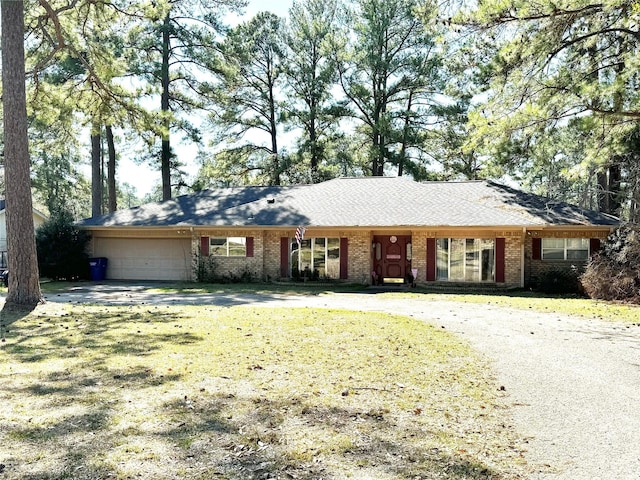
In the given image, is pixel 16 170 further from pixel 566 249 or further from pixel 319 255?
pixel 566 249

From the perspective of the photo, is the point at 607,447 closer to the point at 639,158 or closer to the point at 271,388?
the point at 271,388

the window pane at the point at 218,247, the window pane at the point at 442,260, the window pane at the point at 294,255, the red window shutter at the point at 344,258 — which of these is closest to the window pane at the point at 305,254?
the window pane at the point at 294,255

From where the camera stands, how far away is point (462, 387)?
5.69 metres

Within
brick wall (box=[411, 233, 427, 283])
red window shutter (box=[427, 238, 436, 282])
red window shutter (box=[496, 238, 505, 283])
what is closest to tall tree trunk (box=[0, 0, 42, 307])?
brick wall (box=[411, 233, 427, 283])

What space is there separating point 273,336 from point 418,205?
13919 millimetres

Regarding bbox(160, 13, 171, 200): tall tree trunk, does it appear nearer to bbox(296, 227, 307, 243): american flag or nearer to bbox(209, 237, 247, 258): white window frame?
bbox(209, 237, 247, 258): white window frame

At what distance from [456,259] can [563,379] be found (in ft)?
45.3

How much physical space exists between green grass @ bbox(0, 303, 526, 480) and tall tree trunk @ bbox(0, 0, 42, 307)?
343cm

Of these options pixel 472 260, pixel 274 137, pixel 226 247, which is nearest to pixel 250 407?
pixel 472 260

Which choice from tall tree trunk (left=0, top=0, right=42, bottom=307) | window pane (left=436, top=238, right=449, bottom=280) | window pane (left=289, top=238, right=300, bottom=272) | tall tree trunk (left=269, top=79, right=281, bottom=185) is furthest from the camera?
tall tree trunk (left=269, top=79, right=281, bottom=185)

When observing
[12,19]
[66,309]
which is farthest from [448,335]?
[12,19]

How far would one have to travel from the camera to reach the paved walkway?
3.88 meters

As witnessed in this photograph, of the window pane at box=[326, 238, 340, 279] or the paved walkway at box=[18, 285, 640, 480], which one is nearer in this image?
the paved walkway at box=[18, 285, 640, 480]

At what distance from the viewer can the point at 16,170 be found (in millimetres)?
11719
